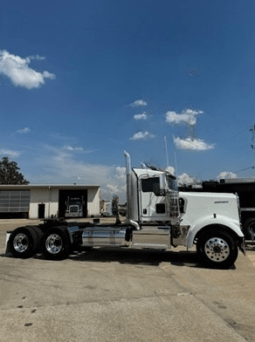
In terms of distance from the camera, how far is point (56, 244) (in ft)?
26.8

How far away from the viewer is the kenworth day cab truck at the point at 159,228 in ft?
22.8

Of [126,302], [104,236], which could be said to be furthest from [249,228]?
[126,302]

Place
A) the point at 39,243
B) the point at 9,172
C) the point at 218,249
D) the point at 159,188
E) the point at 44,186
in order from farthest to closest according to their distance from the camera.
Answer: the point at 9,172, the point at 44,186, the point at 39,243, the point at 159,188, the point at 218,249

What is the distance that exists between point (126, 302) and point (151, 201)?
3866 mm

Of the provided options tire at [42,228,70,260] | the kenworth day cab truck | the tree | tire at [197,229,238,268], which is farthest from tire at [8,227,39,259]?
the tree

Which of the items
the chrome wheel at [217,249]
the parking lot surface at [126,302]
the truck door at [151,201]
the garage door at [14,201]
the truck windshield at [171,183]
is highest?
the garage door at [14,201]

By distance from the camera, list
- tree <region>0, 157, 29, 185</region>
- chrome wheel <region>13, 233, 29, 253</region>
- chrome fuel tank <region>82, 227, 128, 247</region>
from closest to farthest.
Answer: chrome fuel tank <region>82, 227, 128, 247</region>, chrome wheel <region>13, 233, 29, 253</region>, tree <region>0, 157, 29, 185</region>

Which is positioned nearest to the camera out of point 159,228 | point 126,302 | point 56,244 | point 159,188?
point 126,302

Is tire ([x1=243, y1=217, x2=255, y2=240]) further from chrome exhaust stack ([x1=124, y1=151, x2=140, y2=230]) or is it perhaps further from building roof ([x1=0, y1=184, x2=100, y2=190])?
building roof ([x1=0, y1=184, x2=100, y2=190])

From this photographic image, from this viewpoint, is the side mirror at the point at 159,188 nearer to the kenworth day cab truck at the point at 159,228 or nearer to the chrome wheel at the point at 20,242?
the kenworth day cab truck at the point at 159,228

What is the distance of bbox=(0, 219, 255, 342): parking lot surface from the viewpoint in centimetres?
338

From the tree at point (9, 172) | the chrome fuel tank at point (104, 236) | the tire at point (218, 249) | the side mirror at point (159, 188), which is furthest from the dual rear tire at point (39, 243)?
the tree at point (9, 172)

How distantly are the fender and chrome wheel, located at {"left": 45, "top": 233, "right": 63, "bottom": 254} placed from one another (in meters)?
3.95

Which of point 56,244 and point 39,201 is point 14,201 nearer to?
point 39,201
